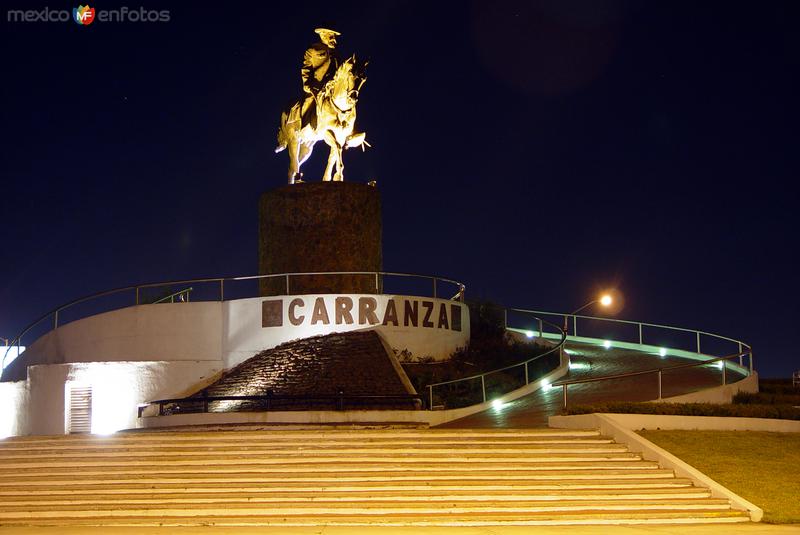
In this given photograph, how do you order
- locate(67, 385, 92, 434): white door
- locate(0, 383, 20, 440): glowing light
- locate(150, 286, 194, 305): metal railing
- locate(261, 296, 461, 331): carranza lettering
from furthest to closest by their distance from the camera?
locate(150, 286, 194, 305): metal railing < locate(0, 383, 20, 440): glowing light < locate(261, 296, 461, 331): carranza lettering < locate(67, 385, 92, 434): white door

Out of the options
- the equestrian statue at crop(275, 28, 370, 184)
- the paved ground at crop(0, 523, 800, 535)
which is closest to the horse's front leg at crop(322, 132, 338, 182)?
the equestrian statue at crop(275, 28, 370, 184)

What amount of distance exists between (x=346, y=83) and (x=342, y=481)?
16.5 meters

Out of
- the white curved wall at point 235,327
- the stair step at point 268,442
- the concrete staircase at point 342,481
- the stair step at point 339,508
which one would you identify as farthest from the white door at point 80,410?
the stair step at point 339,508

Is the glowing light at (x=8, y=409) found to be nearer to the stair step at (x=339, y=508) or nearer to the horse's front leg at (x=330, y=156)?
the horse's front leg at (x=330, y=156)

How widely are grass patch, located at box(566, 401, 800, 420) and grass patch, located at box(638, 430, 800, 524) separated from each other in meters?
0.68

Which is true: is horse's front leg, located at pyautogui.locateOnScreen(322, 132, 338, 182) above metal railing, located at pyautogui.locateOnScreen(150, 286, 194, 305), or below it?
above

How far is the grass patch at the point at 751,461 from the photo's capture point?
1714 centimetres

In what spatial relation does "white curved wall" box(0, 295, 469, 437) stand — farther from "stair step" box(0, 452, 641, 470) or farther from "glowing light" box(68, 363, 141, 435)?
"stair step" box(0, 452, 641, 470)

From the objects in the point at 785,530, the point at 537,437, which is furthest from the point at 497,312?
the point at 785,530

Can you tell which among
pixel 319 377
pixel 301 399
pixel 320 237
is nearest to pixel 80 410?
Result: pixel 319 377

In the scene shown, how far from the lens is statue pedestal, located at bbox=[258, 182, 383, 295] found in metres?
30.8

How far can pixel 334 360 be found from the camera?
1086 inches

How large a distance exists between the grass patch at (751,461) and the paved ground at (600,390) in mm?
3598

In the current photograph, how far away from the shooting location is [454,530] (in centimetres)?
1545
